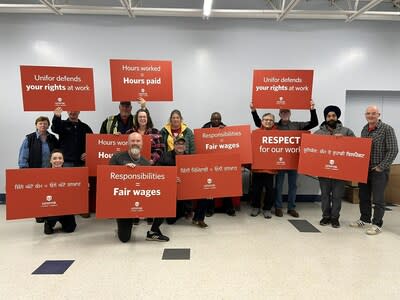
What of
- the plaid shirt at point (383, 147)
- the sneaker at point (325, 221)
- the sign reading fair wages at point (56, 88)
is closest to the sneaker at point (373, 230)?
the sneaker at point (325, 221)

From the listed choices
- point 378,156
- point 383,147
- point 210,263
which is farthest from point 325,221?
point 210,263

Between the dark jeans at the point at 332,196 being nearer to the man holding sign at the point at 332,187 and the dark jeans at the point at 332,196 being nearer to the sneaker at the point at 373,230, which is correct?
the man holding sign at the point at 332,187

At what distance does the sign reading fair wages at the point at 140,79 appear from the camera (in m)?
4.02

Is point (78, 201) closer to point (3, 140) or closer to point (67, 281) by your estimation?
point (67, 281)

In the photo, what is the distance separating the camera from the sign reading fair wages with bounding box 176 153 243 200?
366 centimetres

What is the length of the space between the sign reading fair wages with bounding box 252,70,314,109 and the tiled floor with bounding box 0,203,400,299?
1.67 meters

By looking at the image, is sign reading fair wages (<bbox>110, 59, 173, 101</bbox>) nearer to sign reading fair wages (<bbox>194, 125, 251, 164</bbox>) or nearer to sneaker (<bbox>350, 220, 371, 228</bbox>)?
sign reading fair wages (<bbox>194, 125, 251, 164</bbox>)

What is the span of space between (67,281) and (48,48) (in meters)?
4.24

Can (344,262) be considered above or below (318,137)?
below

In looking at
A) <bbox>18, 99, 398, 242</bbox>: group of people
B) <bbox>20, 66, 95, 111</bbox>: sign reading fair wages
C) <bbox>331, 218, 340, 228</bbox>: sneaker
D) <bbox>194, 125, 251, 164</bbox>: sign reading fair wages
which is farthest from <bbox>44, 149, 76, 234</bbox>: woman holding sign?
<bbox>331, 218, 340, 228</bbox>: sneaker

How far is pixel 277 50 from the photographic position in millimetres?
5430

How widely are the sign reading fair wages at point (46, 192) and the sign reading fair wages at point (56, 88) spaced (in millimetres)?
876

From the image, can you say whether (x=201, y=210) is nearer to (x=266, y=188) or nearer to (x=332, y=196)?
(x=266, y=188)

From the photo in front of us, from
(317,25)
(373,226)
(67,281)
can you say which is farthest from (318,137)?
(67,281)
